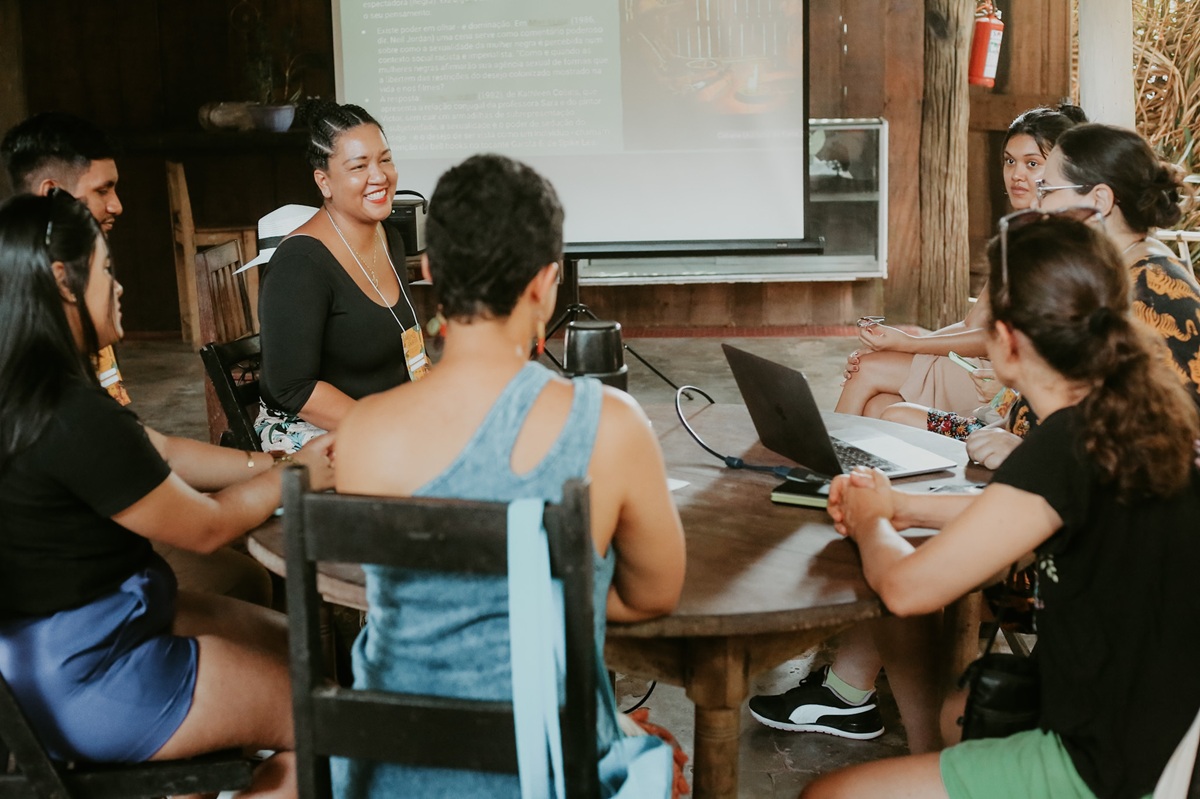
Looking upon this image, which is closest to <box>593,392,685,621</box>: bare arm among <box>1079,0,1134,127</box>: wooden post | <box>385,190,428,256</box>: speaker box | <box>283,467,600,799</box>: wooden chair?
<box>283,467,600,799</box>: wooden chair

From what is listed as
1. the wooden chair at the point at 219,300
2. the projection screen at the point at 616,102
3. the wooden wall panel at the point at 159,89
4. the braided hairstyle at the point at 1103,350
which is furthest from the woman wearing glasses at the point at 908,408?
the wooden wall panel at the point at 159,89

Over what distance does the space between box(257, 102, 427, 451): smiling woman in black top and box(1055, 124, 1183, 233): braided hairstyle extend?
4.63ft

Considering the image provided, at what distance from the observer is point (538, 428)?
1303 millimetres

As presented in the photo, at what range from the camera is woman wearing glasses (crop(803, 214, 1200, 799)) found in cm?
145

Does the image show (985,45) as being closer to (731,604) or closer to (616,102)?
(616,102)

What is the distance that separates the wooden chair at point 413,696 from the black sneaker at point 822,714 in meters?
1.43

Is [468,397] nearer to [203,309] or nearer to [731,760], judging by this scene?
[731,760]

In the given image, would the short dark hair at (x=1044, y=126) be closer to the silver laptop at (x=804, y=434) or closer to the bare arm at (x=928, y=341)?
the bare arm at (x=928, y=341)

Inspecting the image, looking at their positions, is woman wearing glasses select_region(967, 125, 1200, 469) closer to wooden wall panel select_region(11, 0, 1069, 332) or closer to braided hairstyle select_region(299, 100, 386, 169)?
braided hairstyle select_region(299, 100, 386, 169)

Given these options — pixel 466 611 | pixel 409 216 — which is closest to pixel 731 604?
pixel 466 611

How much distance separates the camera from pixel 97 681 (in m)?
1.58

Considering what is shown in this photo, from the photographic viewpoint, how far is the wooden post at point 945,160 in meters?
6.44

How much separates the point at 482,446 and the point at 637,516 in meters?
0.20

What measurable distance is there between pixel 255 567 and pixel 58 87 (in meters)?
5.65
